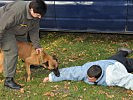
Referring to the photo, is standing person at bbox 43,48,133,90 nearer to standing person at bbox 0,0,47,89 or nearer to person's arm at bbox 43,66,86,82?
person's arm at bbox 43,66,86,82

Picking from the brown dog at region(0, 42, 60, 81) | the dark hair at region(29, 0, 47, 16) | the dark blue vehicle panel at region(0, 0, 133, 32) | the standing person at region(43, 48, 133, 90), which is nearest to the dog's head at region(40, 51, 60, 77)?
the brown dog at region(0, 42, 60, 81)

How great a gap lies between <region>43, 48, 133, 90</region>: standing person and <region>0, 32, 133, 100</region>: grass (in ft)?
0.27

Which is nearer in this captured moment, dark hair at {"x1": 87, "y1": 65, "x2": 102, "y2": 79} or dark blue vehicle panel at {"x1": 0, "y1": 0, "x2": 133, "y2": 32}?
dark hair at {"x1": 87, "y1": 65, "x2": 102, "y2": 79}

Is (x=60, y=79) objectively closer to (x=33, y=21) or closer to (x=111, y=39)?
(x=33, y=21)

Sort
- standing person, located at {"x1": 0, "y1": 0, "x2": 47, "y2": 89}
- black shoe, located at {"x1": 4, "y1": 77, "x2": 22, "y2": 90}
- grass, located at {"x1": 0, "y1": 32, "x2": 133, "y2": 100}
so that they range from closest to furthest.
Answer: standing person, located at {"x1": 0, "y1": 0, "x2": 47, "y2": 89}, grass, located at {"x1": 0, "y1": 32, "x2": 133, "y2": 100}, black shoe, located at {"x1": 4, "y1": 77, "x2": 22, "y2": 90}

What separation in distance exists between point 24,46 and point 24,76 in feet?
1.96

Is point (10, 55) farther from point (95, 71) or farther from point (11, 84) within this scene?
Result: point (95, 71)

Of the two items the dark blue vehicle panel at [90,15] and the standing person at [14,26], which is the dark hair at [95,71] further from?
the dark blue vehicle panel at [90,15]

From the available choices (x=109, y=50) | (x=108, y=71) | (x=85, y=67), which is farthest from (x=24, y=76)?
(x=109, y=50)

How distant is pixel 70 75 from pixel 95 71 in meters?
0.50

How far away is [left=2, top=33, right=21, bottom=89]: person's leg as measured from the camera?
16.9ft

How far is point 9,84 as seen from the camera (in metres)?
5.33

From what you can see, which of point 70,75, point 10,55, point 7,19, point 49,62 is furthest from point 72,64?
point 7,19

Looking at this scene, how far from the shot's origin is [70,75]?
218 inches
